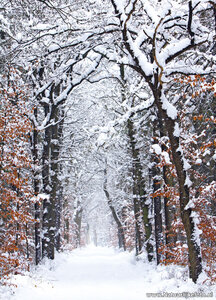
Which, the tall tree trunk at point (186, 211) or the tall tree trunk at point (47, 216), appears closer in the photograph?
the tall tree trunk at point (186, 211)

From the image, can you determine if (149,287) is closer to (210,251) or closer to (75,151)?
(210,251)

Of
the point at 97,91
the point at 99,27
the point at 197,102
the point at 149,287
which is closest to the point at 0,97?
the point at 99,27

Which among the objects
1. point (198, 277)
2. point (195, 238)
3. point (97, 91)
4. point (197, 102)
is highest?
point (97, 91)

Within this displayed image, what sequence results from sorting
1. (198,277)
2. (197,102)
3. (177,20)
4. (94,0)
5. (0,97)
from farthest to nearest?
(197,102) → (0,97) → (94,0) → (177,20) → (198,277)

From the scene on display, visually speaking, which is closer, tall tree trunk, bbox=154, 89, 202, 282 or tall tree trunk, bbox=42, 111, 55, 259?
tall tree trunk, bbox=154, 89, 202, 282

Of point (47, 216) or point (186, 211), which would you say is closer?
point (186, 211)

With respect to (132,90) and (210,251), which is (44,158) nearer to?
(132,90)

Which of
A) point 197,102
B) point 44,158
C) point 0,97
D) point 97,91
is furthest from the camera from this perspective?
point 97,91

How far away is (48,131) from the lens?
13.1 m

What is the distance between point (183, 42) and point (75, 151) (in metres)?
12.6

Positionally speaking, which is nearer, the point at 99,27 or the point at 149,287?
the point at 99,27

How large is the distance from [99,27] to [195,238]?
5.65 m

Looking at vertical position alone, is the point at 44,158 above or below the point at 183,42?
below

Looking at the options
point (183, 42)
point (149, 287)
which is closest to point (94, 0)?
point (183, 42)
